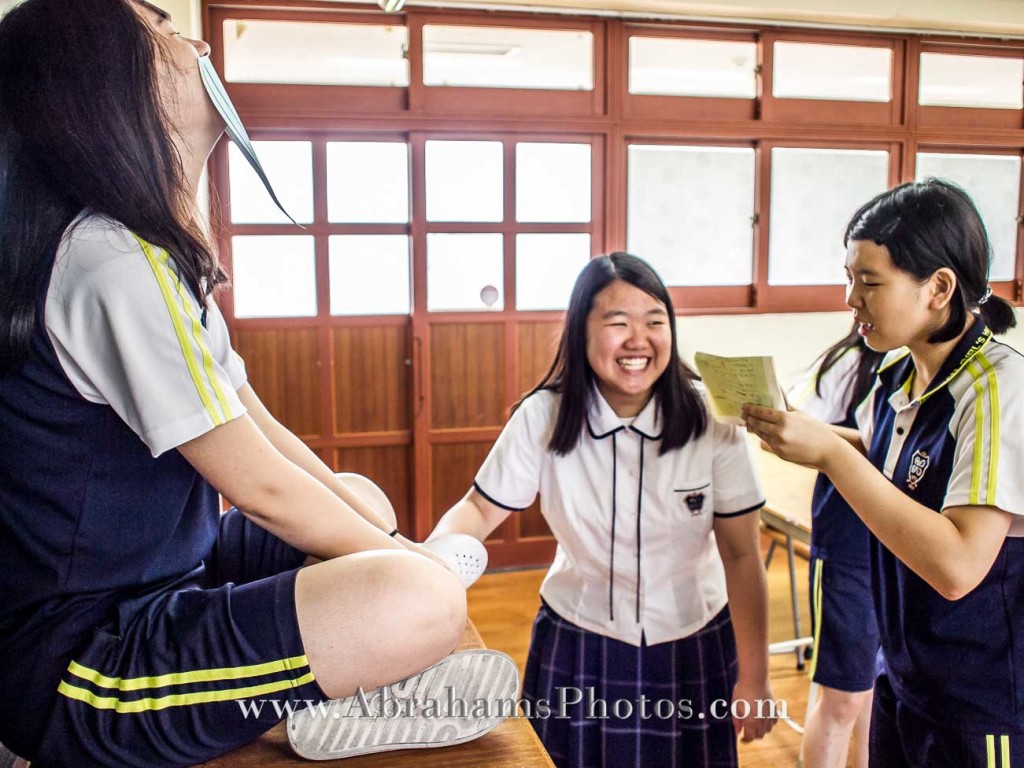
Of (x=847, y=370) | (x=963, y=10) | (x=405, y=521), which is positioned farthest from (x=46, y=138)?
(x=963, y=10)

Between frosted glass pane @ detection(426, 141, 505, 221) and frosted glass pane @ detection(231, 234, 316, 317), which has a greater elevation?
frosted glass pane @ detection(426, 141, 505, 221)

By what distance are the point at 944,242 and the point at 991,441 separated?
337 mm

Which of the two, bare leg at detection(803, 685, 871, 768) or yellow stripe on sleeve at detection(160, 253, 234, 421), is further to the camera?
bare leg at detection(803, 685, 871, 768)

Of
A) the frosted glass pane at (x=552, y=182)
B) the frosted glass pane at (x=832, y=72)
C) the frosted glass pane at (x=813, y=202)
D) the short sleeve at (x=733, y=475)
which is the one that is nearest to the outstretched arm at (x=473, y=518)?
the short sleeve at (x=733, y=475)

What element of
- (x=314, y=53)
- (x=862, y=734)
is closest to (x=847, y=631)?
(x=862, y=734)

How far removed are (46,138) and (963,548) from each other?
124cm

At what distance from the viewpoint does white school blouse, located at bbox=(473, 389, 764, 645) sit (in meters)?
1.54

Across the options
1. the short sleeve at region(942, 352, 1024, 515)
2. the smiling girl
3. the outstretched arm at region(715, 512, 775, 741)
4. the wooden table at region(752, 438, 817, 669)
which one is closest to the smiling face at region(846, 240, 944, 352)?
the smiling girl

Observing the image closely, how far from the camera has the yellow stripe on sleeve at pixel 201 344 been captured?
884mm

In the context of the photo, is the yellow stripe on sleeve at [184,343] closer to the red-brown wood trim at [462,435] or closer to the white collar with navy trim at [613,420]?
the white collar with navy trim at [613,420]

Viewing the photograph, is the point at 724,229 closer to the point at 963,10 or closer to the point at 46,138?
the point at 963,10

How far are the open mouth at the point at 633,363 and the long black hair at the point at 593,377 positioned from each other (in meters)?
0.06

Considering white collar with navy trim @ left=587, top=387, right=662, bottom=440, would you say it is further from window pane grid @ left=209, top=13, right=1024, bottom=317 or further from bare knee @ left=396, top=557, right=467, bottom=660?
window pane grid @ left=209, top=13, right=1024, bottom=317

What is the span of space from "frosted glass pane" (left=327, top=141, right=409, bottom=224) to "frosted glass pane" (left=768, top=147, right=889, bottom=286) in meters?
1.84
